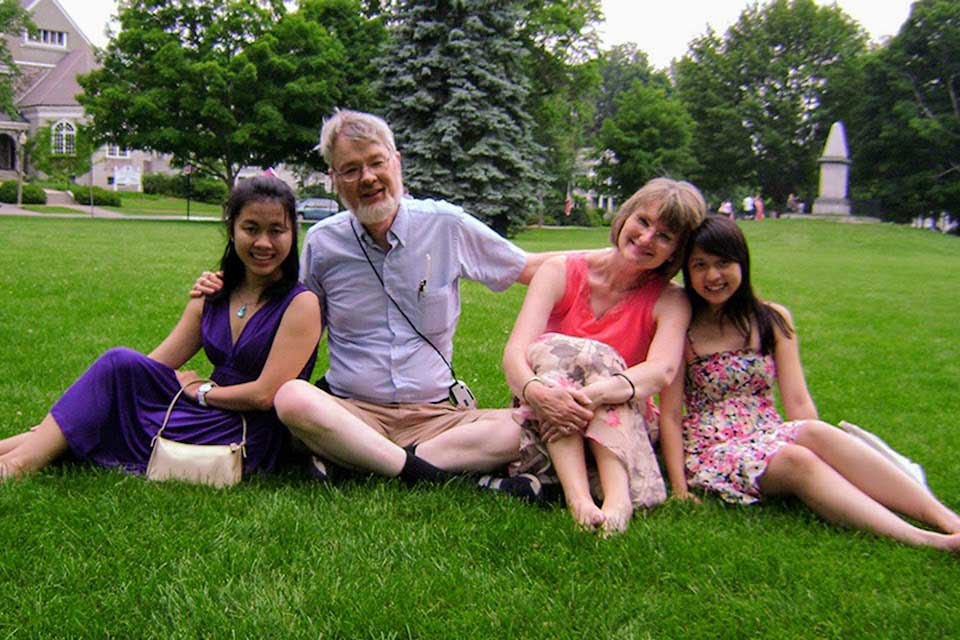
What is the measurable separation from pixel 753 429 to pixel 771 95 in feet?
177

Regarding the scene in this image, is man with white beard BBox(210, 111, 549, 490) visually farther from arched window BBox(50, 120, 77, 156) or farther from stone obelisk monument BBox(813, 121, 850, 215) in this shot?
arched window BBox(50, 120, 77, 156)

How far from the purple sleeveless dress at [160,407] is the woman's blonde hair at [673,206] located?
1.59m

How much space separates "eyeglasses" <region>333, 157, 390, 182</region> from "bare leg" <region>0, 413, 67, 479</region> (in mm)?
1688

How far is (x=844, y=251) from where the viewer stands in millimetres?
26672

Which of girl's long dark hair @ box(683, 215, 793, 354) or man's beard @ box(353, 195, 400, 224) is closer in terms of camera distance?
girl's long dark hair @ box(683, 215, 793, 354)

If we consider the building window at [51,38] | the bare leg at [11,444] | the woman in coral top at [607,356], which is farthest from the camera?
the building window at [51,38]

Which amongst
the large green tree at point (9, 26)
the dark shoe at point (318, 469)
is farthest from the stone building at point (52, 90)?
the dark shoe at point (318, 469)

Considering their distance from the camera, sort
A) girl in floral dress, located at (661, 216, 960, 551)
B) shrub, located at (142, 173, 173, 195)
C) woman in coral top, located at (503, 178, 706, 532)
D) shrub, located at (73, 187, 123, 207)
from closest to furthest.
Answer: girl in floral dress, located at (661, 216, 960, 551)
woman in coral top, located at (503, 178, 706, 532)
shrub, located at (73, 187, 123, 207)
shrub, located at (142, 173, 173, 195)

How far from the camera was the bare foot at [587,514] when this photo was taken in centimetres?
327

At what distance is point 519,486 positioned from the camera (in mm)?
3678

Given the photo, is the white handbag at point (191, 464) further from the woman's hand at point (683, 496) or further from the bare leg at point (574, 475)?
the woman's hand at point (683, 496)

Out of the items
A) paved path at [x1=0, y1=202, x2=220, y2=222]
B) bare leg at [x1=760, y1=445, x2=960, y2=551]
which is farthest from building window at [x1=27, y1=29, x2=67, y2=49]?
bare leg at [x1=760, y1=445, x2=960, y2=551]

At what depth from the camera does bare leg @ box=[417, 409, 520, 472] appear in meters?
3.80

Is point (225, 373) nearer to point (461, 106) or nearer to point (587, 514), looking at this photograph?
point (587, 514)
